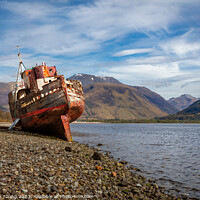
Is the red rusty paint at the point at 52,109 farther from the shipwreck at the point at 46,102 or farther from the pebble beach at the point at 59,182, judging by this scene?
the pebble beach at the point at 59,182

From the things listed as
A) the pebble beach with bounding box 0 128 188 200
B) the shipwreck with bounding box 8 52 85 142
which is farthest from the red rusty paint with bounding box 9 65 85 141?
the pebble beach with bounding box 0 128 188 200

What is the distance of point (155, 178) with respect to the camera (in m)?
13.8

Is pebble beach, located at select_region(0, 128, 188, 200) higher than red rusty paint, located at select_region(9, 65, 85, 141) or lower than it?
lower

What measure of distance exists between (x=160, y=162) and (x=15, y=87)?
22.7 meters

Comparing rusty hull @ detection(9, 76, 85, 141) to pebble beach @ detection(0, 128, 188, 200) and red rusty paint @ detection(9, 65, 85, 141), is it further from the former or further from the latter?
pebble beach @ detection(0, 128, 188, 200)

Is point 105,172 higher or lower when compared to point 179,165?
higher

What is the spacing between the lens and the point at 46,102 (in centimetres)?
2491

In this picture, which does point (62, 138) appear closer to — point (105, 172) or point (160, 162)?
point (160, 162)

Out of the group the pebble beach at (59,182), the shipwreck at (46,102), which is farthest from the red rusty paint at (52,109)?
the pebble beach at (59,182)

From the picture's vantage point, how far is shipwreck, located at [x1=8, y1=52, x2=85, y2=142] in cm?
2466

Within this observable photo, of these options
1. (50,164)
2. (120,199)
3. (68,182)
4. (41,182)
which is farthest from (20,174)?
(120,199)

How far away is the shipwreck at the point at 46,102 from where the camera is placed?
80.9ft

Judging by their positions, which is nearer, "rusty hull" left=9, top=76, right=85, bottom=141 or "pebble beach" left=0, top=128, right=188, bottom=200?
"pebble beach" left=0, top=128, right=188, bottom=200

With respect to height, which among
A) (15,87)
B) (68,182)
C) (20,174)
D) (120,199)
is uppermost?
(15,87)
